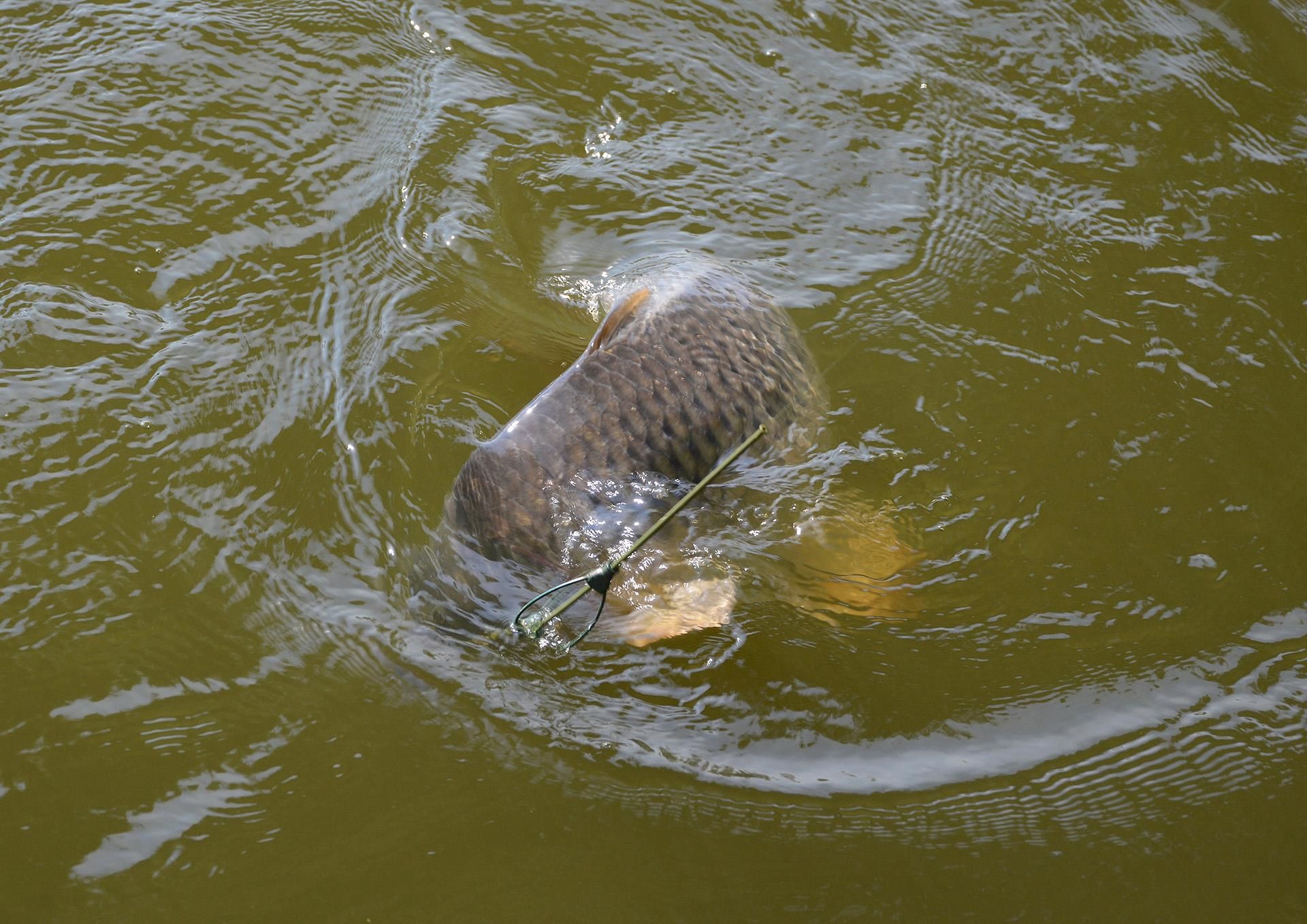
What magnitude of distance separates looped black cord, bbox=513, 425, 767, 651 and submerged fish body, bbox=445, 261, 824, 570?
14 centimetres

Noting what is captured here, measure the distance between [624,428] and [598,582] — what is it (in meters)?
0.47

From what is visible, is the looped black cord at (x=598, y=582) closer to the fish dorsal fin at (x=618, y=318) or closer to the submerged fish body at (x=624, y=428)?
the submerged fish body at (x=624, y=428)

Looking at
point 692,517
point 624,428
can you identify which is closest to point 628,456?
point 624,428

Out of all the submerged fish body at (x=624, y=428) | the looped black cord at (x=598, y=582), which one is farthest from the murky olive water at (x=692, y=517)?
the submerged fish body at (x=624, y=428)

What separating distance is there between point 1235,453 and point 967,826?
62.4 inches

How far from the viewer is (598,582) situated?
2270mm

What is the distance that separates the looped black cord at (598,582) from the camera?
215 cm

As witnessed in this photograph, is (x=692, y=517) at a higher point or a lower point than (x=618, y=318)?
lower

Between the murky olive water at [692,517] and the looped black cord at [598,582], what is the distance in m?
0.09

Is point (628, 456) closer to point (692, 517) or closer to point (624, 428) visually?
point (624, 428)

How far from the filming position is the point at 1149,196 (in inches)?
159

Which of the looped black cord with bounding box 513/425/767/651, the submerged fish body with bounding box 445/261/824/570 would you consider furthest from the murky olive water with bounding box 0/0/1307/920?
the submerged fish body with bounding box 445/261/824/570

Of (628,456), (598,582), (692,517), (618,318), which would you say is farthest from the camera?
(618,318)

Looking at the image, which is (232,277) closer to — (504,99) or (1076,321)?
(504,99)
